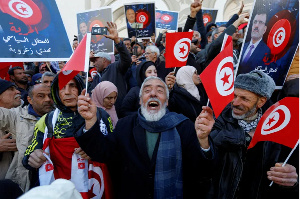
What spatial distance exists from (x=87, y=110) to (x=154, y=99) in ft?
2.03

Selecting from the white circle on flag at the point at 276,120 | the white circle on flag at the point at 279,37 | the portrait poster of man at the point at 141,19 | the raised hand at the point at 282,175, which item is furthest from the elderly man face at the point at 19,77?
the raised hand at the point at 282,175

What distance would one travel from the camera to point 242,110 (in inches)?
76.4

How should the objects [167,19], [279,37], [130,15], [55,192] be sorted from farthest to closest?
1. [167,19]
2. [130,15]
3. [279,37]
4. [55,192]

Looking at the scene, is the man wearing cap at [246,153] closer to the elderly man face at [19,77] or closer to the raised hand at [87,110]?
the raised hand at [87,110]

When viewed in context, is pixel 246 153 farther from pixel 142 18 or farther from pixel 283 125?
pixel 142 18

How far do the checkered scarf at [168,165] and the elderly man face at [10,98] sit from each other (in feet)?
4.88

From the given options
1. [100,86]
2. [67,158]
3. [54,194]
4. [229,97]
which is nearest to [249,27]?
[229,97]

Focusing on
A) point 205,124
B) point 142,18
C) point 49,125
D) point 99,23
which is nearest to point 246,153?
point 205,124

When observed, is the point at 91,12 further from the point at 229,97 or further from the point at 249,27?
the point at 229,97

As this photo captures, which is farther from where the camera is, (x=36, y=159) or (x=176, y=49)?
(x=176, y=49)

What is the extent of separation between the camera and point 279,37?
2369 mm

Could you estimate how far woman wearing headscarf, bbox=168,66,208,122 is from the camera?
2906 mm

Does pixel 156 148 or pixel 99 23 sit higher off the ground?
pixel 99 23

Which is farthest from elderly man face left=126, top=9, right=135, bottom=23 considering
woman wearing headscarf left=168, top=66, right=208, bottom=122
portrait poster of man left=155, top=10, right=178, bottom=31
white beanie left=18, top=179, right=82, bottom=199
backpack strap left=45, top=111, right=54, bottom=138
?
white beanie left=18, top=179, right=82, bottom=199
